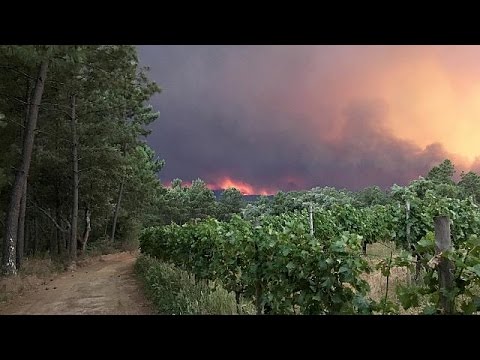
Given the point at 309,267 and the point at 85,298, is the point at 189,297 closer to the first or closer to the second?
the point at 309,267

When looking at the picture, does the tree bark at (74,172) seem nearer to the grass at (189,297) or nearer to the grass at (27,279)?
the grass at (27,279)

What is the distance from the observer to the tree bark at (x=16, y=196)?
10.6 meters

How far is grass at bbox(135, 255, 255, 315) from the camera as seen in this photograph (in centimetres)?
493

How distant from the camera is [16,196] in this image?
10.9m

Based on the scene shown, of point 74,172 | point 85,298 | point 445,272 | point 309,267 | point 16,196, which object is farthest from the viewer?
point 74,172

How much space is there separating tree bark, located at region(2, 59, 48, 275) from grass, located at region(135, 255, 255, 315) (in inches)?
164

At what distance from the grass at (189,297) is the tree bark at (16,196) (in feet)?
13.6

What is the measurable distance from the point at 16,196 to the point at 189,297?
275 inches

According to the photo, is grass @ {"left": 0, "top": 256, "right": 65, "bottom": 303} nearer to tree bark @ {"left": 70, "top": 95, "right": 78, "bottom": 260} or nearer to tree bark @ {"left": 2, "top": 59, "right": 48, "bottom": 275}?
tree bark @ {"left": 2, "top": 59, "right": 48, "bottom": 275}

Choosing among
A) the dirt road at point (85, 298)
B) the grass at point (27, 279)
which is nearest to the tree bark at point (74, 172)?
the grass at point (27, 279)

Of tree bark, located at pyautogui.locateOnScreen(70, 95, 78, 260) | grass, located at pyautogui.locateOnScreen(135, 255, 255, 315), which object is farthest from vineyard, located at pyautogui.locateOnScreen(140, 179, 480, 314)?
tree bark, located at pyautogui.locateOnScreen(70, 95, 78, 260)

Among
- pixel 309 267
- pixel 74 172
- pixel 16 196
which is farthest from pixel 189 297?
pixel 74 172
